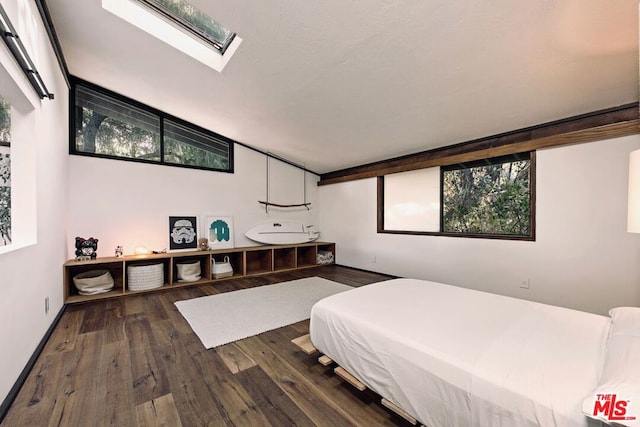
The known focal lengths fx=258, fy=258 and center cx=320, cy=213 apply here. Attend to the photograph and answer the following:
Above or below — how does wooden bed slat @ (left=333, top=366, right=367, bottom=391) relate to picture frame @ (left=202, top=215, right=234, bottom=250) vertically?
below

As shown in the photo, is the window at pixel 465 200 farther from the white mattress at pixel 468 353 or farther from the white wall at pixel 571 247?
the white mattress at pixel 468 353

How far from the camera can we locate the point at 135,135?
397 centimetres

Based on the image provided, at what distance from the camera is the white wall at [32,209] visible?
1479 mm

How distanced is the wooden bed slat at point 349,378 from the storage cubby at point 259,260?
3302 millimetres

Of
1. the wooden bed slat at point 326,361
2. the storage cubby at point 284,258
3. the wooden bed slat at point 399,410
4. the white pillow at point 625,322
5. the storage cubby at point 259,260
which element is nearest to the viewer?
the white pillow at point 625,322

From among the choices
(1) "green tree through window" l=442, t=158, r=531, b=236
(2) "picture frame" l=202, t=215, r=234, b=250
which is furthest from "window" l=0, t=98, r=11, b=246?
(1) "green tree through window" l=442, t=158, r=531, b=236

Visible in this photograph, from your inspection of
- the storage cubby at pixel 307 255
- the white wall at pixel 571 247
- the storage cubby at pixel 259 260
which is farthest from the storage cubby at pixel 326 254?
the white wall at pixel 571 247

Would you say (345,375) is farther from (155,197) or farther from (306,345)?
(155,197)

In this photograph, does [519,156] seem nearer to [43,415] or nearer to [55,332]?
[43,415]

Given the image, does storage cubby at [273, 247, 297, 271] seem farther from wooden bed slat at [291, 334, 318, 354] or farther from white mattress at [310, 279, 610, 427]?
white mattress at [310, 279, 610, 427]

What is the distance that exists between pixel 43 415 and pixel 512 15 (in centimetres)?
361

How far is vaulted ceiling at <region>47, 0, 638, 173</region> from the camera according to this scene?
1743mm

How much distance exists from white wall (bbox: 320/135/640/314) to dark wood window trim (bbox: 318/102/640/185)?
106mm

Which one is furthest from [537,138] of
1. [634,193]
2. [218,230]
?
[218,230]
